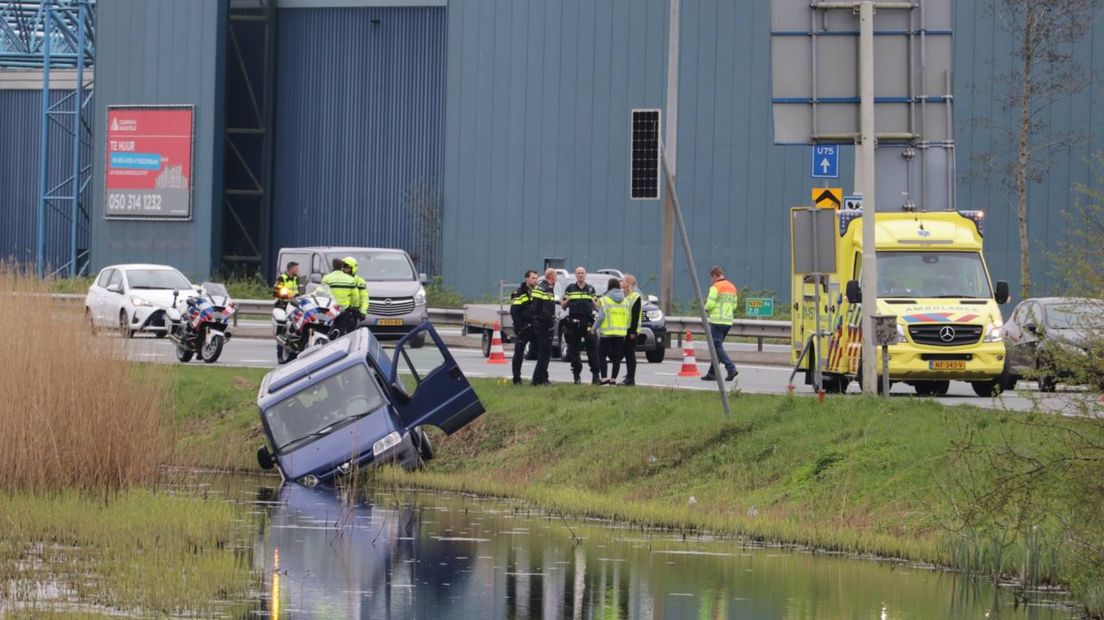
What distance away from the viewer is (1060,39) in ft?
137

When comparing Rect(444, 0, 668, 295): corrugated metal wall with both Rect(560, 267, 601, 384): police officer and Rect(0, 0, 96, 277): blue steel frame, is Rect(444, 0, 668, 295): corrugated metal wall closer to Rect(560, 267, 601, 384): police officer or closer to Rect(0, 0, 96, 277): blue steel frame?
Rect(0, 0, 96, 277): blue steel frame

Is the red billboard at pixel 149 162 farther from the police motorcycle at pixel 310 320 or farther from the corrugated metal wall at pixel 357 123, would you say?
the police motorcycle at pixel 310 320

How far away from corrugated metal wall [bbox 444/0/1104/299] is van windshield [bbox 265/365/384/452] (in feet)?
84.0

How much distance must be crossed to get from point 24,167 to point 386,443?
131 feet

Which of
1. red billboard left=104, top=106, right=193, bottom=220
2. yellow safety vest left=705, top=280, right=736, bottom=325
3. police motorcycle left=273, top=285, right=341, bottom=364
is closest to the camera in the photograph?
yellow safety vest left=705, top=280, right=736, bottom=325

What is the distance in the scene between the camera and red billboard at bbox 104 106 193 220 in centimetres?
5103

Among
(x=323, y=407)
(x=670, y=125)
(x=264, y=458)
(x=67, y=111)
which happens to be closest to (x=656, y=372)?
(x=670, y=125)

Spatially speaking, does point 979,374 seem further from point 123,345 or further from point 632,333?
point 123,345

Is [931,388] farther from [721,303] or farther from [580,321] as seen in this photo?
[580,321]

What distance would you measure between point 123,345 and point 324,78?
3554 cm

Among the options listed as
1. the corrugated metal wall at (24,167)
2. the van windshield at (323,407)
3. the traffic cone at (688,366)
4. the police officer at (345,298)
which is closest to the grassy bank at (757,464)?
the van windshield at (323,407)

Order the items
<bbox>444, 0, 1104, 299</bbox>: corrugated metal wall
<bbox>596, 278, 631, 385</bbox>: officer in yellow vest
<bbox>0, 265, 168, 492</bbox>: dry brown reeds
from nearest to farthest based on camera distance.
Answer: <bbox>0, 265, 168, 492</bbox>: dry brown reeds
<bbox>596, 278, 631, 385</bbox>: officer in yellow vest
<bbox>444, 0, 1104, 299</bbox>: corrugated metal wall

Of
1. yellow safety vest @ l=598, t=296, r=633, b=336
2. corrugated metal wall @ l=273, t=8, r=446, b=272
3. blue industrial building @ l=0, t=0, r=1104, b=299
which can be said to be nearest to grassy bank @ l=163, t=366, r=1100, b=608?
yellow safety vest @ l=598, t=296, r=633, b=336

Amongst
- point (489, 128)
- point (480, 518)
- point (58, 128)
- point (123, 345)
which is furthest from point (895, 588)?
point (58, 128)
